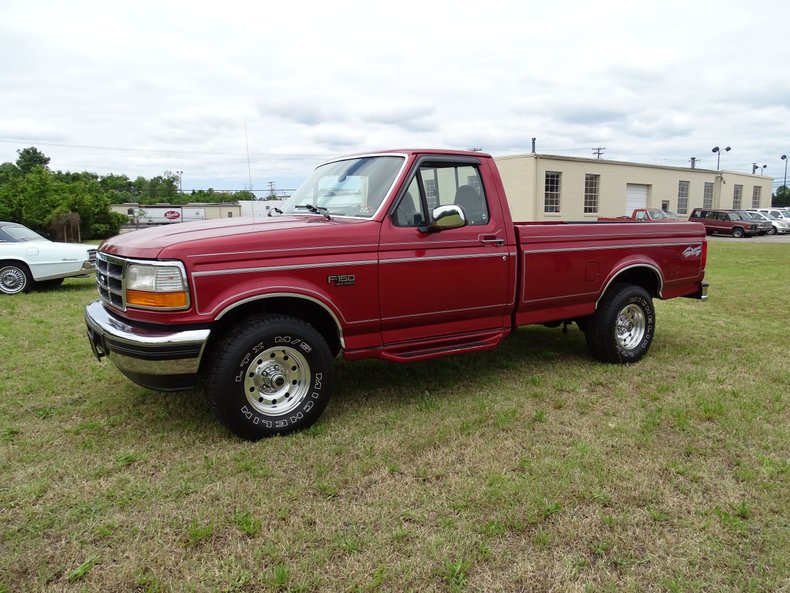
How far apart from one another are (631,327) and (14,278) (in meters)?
10.4

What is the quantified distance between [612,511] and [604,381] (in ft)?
7.67

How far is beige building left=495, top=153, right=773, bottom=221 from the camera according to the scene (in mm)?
33906

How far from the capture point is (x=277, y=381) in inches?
159

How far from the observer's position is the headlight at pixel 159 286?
141 inches

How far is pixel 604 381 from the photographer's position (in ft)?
17.5

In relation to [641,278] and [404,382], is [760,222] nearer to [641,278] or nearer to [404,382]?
[641,278]

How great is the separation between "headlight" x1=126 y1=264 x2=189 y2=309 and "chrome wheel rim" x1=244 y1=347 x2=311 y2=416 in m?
0.65

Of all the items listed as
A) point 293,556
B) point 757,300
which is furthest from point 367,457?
point 757,300

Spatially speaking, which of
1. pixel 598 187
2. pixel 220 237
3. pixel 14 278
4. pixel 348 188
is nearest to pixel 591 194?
pixel 598 187

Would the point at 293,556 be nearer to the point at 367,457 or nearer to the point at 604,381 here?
the point at 367,457

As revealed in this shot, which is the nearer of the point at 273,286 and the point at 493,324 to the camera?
the point at 273,286

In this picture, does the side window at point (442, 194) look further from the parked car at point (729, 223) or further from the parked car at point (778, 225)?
the parked car at point (778, 225)

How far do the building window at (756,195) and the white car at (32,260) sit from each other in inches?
2193

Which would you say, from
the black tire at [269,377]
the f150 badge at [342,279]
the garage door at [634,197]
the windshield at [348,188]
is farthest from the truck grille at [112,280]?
the garage door at [634,197]
